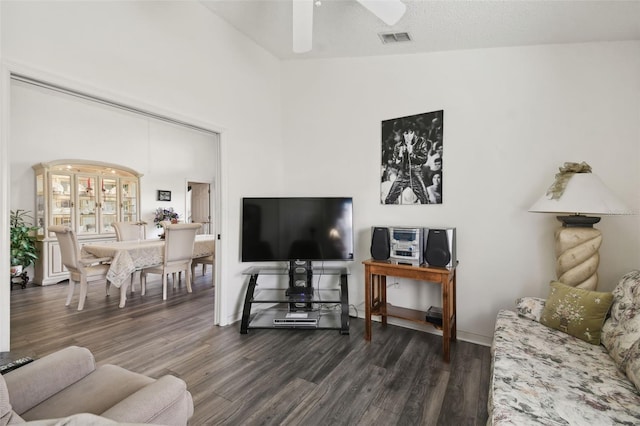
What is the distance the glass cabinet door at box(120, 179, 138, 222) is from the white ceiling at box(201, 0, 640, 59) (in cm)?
452

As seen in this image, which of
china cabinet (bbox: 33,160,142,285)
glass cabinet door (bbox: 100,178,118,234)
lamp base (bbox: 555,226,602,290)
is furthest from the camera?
glass cabinet door (bbox: 100,178,118,234)

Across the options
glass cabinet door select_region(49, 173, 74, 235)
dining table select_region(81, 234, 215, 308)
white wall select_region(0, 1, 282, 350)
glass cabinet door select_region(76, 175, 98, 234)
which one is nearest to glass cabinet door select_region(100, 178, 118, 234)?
glass cabinet door select_region(76, 175, 98, 234)

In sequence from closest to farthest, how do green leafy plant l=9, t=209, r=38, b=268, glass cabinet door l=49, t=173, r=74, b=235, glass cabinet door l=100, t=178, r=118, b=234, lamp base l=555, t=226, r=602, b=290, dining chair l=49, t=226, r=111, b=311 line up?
1. lamp base l=555, t=226, r=602, b=290
2. dining chair l=49, t=226, r=111, b=311
3. green leafy plant l=9, t=209, r=38, b=268
4. glass cabinet door l=49, t=173, r=74, b=235
5. glass cabinet door l=100, t=178, r=118, b=234

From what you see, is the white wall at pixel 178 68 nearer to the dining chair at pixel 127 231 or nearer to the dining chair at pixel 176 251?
the dining chair at pixel 176 251

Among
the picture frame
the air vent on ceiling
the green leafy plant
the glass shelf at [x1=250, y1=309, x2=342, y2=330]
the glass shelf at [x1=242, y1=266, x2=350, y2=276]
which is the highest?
the air vent on ceiling

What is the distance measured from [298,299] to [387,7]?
2.49 m

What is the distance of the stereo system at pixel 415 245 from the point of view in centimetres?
259

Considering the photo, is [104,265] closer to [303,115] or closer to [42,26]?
[42,26]

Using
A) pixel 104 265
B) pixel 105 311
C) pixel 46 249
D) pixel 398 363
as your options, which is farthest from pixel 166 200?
pixel 398 363

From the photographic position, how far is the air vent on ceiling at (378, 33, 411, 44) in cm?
273

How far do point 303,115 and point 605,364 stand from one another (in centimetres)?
332

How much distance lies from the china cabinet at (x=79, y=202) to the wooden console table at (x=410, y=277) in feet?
17.3

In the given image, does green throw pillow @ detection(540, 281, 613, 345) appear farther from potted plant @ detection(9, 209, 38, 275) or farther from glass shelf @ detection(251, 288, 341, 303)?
potted plant @ detection(9, 209, 38, 275)

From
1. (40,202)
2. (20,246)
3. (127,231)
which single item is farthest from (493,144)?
(40,202)
